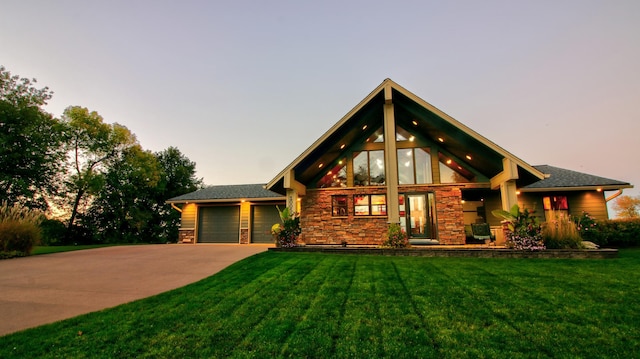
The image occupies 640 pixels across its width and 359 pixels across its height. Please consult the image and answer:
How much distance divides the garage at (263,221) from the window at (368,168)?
5.61 m

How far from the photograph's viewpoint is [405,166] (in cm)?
1139

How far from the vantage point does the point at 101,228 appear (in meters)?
22.3

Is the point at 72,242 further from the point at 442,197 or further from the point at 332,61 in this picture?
the point at 442,197

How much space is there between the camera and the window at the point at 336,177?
38.0ft

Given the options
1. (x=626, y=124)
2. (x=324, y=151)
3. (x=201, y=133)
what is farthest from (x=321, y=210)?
(x=626, y=124)

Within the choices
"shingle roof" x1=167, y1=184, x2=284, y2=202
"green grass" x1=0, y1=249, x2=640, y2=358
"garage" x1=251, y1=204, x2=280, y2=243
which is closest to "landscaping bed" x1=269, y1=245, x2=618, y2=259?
"green grass" x1=0, y1=249, x2=640, y2=358

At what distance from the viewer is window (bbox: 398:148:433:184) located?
11141 millimetres

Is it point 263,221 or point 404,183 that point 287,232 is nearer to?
point 404,183

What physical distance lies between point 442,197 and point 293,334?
31.1ft

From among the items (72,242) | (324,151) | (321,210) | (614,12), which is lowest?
(72,242)

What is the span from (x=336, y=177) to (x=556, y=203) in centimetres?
961

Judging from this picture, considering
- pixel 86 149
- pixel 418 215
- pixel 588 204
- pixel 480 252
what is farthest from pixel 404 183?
pixel 86 149

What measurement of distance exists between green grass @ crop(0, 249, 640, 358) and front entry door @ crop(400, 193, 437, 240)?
5485 mm

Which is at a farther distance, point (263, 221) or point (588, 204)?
point (263, 221)
